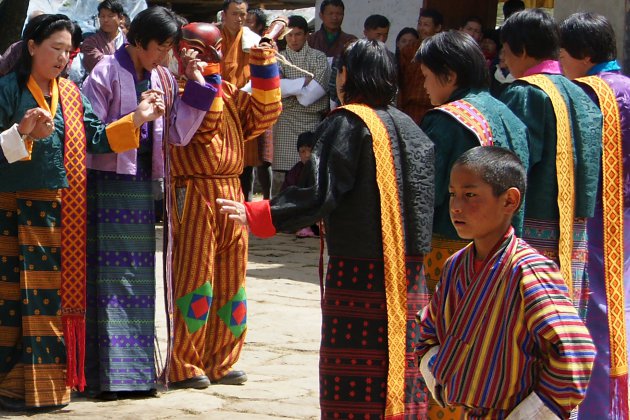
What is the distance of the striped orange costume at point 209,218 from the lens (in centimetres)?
610

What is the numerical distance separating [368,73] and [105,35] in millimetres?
6778

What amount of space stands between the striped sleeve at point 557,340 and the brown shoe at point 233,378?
10.8 ft

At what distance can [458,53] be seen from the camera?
4.48m

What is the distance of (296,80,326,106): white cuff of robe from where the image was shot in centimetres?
1184

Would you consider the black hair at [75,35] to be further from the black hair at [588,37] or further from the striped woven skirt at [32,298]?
the black hair at [588,37]

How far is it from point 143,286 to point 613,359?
2.23 meters

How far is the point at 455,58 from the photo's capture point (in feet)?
14.7

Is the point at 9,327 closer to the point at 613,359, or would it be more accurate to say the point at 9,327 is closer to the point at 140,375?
the point at 140,375

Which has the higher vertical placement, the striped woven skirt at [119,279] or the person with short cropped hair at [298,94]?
the person with short cropped hair at [298,94]

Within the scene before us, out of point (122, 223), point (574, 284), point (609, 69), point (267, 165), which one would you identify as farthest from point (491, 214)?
point (267, 165)

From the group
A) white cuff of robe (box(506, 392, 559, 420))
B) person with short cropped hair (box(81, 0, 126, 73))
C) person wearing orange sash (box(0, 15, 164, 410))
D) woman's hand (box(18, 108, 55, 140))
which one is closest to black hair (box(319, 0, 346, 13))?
person with short cropped hair (box(81, 0, 126, 73))

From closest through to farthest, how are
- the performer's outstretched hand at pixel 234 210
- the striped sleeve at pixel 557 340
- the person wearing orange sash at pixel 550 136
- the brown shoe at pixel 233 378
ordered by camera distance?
1. the striped sleeve at pixel 557 340
2. the performer's outstretched hand at pixel 234 210
3. the person wearing orange sash at pixel 550 136
4. the brown shoe at pixel 233 378

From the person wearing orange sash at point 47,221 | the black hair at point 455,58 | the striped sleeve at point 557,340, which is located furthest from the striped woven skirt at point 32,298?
the striped sleeve at point 557,340

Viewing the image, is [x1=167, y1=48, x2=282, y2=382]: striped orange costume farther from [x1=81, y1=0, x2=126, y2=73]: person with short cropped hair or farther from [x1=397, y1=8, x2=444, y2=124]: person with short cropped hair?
[x1=397, y1=8, x2=444, y2=124]: person with short cropped hair
